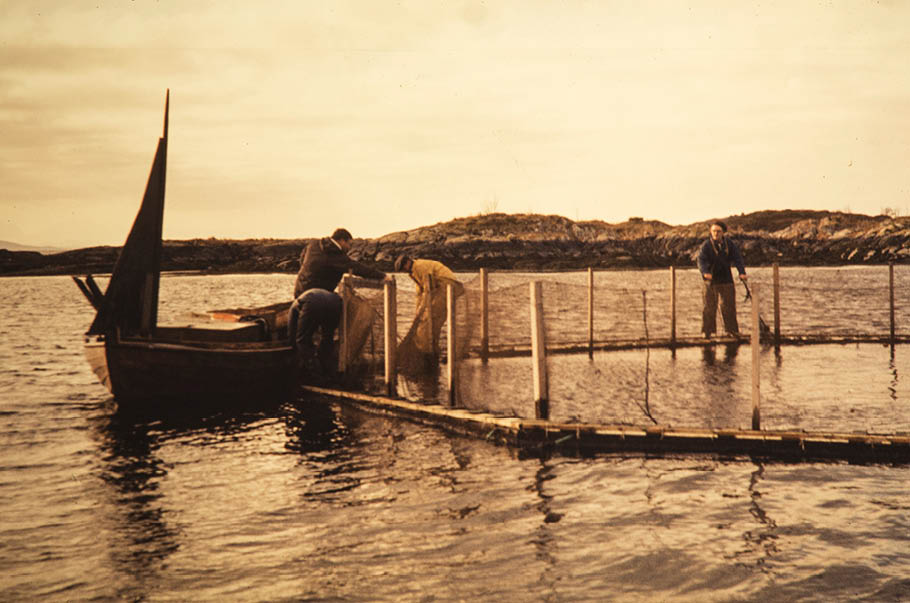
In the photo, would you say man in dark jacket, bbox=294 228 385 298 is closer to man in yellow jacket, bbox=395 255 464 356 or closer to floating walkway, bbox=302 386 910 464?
man in yellow jacket, bbox=395 255 464 356

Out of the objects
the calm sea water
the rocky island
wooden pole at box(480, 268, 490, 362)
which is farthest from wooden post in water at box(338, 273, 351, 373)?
the rocky island

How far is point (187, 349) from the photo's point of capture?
14.8 m

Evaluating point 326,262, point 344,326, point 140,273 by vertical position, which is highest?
point 326,262

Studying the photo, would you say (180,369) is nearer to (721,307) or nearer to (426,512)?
(426,512)

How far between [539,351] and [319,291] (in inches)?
215

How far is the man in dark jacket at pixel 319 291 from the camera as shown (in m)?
15.9

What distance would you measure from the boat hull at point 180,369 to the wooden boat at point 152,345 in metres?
0.02

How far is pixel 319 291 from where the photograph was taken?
1587cm

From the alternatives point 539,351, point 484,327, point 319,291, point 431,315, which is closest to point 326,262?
point 319,291

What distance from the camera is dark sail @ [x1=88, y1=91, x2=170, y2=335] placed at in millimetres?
14391

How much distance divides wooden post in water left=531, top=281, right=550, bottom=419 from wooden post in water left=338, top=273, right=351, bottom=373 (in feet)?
17.5

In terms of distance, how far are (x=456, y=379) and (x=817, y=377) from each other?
7858 millimetres

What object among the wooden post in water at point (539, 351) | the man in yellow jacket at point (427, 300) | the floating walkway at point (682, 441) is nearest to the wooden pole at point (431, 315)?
the man in yellow jacket at point (427, 300)

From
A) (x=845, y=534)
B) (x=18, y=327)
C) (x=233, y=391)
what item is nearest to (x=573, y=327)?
(x=233, y=391)
